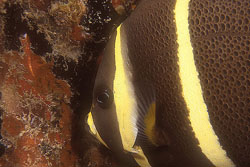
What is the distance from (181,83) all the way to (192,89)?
69mm

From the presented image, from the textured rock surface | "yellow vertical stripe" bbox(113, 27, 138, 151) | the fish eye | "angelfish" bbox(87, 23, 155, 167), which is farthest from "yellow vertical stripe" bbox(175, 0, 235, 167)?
the textured rock surface

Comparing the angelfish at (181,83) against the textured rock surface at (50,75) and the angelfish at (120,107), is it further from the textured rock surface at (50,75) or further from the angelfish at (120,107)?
the textured rock surface at (50,75)

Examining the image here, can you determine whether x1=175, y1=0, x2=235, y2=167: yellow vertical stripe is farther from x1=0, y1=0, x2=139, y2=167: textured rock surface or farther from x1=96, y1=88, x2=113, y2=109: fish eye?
x1=0, y1=0, x2=139, y2=167: textured rock surface

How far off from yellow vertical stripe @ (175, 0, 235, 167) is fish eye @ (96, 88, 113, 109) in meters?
0.48

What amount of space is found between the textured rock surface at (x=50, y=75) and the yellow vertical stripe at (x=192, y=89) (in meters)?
0.72

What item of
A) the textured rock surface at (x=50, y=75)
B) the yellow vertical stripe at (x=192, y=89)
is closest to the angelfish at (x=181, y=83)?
the yellow vertical stripe at (x=192, y=89)

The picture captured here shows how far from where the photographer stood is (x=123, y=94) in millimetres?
1494

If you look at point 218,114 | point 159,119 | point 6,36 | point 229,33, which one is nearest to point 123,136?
point 159,119

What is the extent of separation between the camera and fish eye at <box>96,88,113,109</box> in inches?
60.9

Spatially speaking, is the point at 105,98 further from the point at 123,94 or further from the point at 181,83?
the point at 181,83

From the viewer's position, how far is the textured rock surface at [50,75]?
1618mm

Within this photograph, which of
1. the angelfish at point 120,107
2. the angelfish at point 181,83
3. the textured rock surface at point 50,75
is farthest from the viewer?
the textured rock surface at point 50,75

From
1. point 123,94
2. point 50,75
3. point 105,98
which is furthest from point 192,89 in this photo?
point 50,75

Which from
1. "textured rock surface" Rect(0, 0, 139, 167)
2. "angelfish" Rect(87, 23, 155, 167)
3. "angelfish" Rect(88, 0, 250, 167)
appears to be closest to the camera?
"angelfish" Rect(88, 0, 250, 167)
